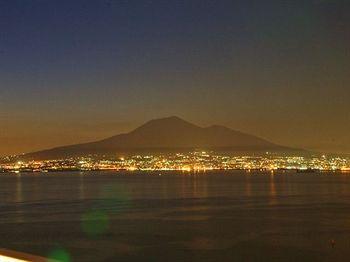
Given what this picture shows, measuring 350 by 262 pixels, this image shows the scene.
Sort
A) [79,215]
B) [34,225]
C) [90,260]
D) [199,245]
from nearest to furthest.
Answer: [90,260] < [199,245] < [34,225] < [79,215]

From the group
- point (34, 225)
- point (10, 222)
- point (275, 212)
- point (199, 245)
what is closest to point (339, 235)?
point (199, 245)

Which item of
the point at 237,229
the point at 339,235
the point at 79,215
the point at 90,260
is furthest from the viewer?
the point at 79,215

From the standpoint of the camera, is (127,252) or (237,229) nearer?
(127,252)

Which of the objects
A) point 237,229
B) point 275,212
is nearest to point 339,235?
point 237,229

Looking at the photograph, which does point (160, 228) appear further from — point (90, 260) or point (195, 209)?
point (195, 209)

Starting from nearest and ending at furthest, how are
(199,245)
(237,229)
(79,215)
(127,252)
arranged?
(127,252), (199,245), (237,229), (79,215)

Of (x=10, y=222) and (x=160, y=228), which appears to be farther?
(x=10, y=222)

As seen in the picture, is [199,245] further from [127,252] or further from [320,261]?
[320,261]

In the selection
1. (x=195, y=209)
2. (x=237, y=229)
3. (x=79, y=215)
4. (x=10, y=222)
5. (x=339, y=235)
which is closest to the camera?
(x=339, y=235)

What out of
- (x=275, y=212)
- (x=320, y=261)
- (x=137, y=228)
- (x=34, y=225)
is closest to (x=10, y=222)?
(x=34, y=225)
